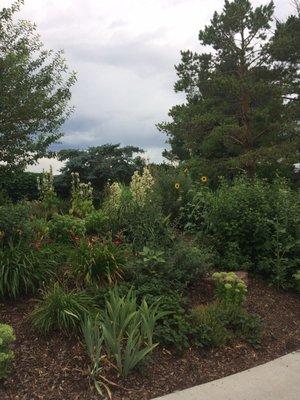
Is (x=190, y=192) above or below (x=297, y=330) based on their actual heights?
above

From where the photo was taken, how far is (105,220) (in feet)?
22.9

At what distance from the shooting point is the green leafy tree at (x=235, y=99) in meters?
18.5

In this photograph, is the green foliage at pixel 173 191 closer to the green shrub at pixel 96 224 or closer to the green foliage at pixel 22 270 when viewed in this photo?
the green shrub at pixel 96 224

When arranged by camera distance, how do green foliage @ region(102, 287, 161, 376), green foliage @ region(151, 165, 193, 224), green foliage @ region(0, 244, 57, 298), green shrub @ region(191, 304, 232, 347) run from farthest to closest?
green foliage @ region(151, 165, 193, 224) → green foliage @ region(0, 244, 57, 298) → green shrub @ region(191, 304, 232, 347) → green foliage @ region(102, 287, 161, 376)

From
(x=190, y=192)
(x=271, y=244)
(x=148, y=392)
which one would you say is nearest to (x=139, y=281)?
(x=148, y=392)

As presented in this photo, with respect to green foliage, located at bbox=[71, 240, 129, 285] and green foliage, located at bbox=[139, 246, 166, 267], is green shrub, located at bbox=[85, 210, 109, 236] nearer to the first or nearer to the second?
green foliage, located at bbox=[71, 240, 129, 285]

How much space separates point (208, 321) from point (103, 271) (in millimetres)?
1321

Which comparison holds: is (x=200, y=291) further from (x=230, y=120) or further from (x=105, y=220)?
(x=230, y=120)

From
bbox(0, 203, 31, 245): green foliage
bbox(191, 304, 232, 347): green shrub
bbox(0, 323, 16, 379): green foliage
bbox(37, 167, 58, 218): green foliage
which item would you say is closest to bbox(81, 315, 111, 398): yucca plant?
bbox(0, 323, 16, 379): green foliage

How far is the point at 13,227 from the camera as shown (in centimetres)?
550

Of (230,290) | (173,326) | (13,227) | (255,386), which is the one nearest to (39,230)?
(13,227)

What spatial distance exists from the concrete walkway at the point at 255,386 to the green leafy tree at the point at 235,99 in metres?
14.4

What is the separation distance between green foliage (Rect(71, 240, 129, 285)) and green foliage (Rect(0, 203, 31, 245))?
2.08 feet

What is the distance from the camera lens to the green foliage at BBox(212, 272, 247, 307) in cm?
498
